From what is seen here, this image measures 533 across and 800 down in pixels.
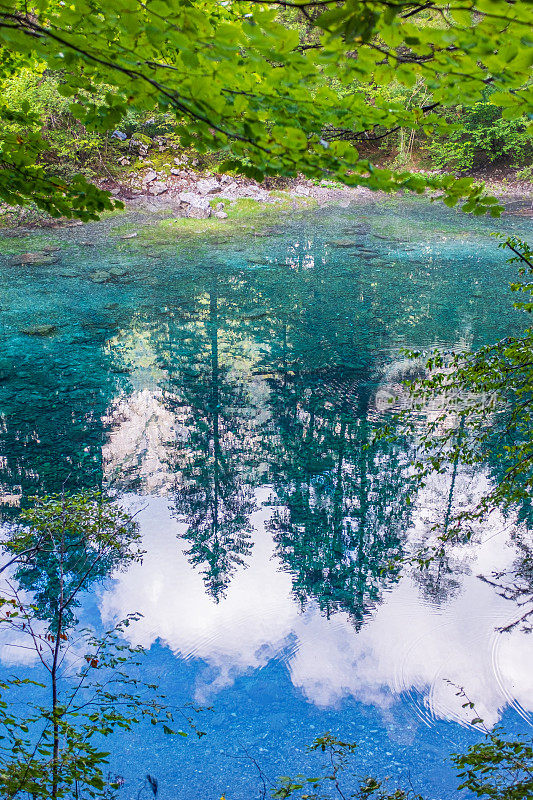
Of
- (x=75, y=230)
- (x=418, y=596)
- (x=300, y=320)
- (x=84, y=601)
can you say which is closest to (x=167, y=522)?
(x=84, y=601)

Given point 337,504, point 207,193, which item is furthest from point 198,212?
point 337,504

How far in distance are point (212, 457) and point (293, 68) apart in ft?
24.2

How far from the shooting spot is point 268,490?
868 centimetres

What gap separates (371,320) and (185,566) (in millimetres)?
9339

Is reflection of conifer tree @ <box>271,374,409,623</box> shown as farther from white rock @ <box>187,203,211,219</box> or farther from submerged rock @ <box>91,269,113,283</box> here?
white rock @ <box>187,203,211,219</box>

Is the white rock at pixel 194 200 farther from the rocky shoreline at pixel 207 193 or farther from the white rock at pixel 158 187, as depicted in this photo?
the white rock at pixel 158 187

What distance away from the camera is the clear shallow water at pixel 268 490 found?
5.30 meters

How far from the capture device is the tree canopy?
2.06 meters

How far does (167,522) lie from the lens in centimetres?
800

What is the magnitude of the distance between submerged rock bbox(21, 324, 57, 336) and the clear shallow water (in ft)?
0.76

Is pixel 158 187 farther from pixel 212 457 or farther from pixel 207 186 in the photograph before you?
pixel 212 457

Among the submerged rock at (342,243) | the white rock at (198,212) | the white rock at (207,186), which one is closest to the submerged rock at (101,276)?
the white rock at (198,212)

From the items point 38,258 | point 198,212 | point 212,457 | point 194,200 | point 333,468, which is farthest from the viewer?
point 194,200

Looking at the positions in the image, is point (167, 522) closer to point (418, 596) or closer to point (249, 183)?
point (418, 596)
